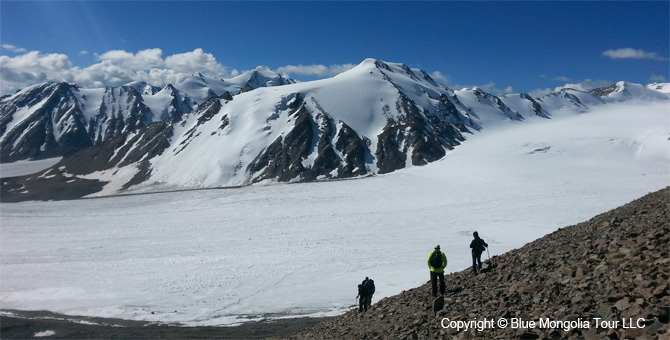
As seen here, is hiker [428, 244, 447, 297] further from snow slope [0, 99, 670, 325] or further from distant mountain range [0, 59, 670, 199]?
distant mountain range [0, 59, 670, 199]

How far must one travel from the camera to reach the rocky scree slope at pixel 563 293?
293 inches

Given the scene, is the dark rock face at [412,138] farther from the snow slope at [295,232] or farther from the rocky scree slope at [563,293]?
the rocky scree slope at [563,293]

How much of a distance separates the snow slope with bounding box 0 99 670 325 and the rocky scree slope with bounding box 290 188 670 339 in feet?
37.3

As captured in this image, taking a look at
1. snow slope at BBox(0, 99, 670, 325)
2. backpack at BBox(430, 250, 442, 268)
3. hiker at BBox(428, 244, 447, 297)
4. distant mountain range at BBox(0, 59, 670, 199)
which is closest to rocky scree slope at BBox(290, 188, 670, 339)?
hiker at BBox(428, 244, 447, 297)

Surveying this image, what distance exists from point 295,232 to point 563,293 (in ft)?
127

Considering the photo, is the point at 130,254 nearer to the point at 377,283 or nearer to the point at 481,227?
the point at 377,283

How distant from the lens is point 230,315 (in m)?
24.1

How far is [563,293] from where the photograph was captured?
9.21m

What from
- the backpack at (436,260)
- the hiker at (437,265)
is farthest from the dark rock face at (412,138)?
the backpack at (436,260)

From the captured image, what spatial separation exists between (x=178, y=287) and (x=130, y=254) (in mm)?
13440

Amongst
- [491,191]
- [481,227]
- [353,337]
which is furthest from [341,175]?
[353,337]

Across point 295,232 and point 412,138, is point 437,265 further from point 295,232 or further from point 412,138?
point 412,138

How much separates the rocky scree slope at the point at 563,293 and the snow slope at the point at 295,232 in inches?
448

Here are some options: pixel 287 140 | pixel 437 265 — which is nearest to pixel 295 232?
pixel 437 265
